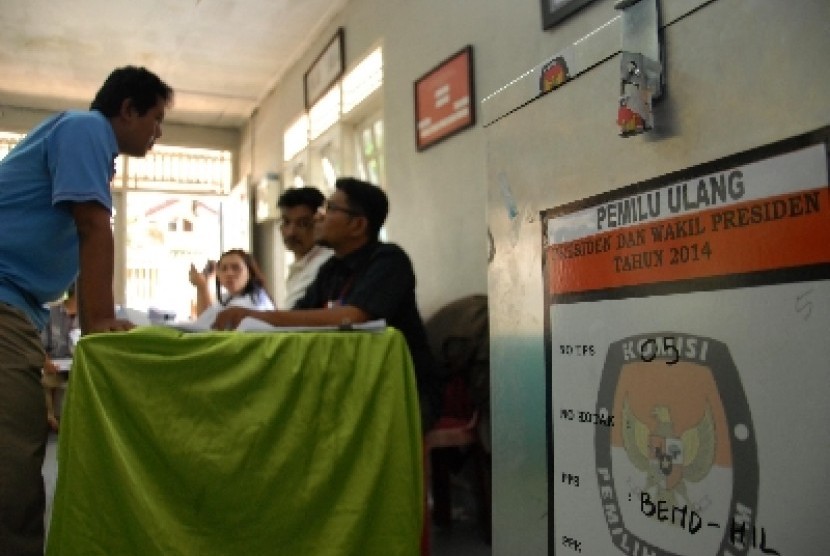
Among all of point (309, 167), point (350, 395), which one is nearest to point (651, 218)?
point (350, 395)

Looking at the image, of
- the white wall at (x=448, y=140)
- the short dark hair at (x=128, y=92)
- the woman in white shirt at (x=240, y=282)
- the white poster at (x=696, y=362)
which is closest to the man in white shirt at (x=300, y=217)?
the white wall at (x=448, y=140)

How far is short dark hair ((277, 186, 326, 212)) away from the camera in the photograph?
8.96ft

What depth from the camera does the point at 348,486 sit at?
52.5 inches

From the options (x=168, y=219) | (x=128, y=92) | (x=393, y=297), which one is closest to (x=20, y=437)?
(x=128, y=92)

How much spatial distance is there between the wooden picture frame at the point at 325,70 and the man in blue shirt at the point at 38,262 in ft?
8.29

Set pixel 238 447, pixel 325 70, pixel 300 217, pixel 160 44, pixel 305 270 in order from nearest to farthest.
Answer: pixel 238 447 → pixel 305 270 → pixel 300 217 → pixel 325 70 → pixel 160 44

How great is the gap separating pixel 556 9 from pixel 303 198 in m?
1.23

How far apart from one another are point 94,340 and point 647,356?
3.20 ft

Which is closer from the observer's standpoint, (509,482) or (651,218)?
(651,218)

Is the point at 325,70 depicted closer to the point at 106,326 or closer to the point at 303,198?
the point at 303,198

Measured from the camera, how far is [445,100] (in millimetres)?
2629

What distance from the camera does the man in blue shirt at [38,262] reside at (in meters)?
1.25

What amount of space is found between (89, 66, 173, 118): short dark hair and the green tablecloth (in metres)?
0.54

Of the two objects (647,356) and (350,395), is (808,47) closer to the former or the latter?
(647,356)
